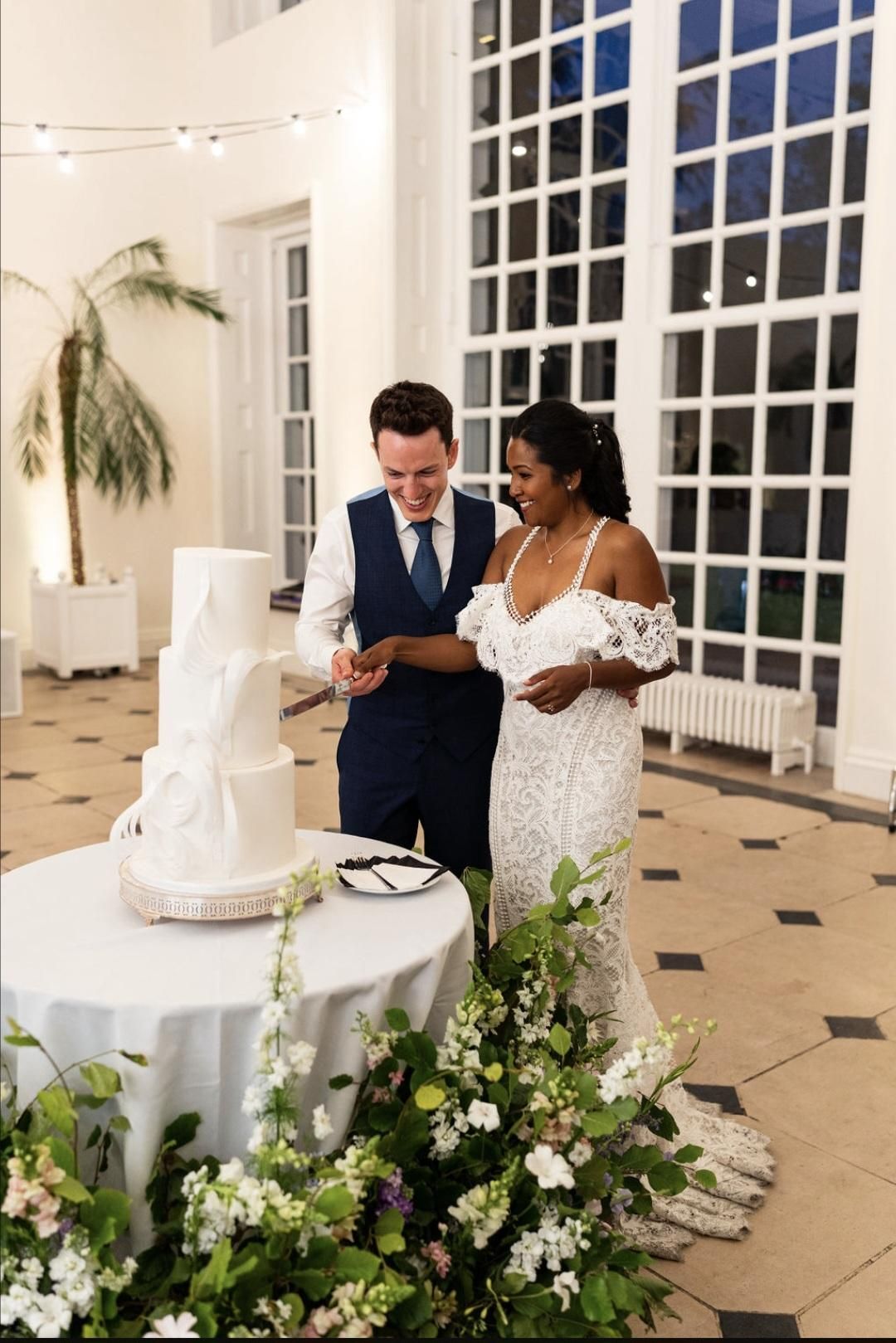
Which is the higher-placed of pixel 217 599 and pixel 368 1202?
pixel 217 599

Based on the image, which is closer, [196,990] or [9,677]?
[196,990]

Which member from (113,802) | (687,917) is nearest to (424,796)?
(687,917)

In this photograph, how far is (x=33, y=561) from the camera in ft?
31.0

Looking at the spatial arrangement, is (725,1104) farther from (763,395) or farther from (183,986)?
(763,395)

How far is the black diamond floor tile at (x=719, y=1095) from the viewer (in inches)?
116

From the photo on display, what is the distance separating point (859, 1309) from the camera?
222cm

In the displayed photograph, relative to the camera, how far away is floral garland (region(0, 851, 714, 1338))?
156 centimetres

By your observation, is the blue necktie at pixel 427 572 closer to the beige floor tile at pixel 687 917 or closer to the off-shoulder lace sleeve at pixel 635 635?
the off-shoulder lace sleeve at pixel 635 635

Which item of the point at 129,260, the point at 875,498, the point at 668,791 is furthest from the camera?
the point at 129,260

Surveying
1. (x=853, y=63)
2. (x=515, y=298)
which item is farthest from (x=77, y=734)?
(x=853, y=63)

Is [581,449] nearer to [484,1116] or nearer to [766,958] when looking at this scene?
[484,1116]

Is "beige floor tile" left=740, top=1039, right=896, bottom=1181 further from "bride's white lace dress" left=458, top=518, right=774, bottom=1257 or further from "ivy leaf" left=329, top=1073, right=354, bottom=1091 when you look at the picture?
"ivy leaf" left=329, top=1073, right=354, bottom=1091

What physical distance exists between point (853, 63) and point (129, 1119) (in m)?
5.82

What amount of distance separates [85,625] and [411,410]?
7115 millimetres
